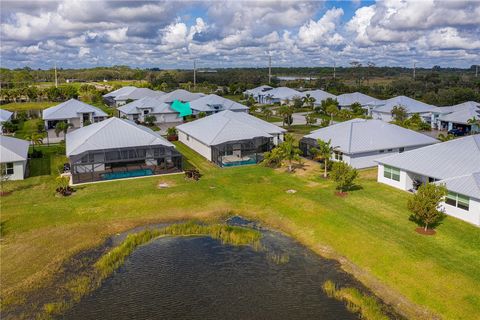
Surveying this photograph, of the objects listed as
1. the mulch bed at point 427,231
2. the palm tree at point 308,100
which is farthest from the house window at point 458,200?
the palm tree at point 308,100

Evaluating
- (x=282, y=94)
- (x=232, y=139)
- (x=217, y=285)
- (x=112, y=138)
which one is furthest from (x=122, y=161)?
(x=282, y=94)

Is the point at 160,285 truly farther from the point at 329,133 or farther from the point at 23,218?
the point at 329,133

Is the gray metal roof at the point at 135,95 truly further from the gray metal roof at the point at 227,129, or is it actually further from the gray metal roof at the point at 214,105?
the gray metal roof at the point at 227,129

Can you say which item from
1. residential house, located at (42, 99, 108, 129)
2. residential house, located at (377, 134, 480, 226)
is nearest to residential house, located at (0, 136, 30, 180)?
residential house, located at (42, 99, 108, 129)

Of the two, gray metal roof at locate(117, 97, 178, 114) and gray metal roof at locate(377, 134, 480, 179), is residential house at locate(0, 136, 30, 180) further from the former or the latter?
gray metal roof at locate(117, 97, 178, 114)

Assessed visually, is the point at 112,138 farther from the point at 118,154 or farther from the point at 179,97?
the point at 179,97
